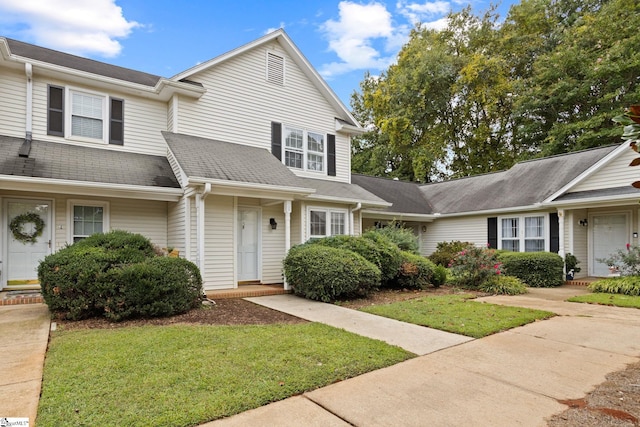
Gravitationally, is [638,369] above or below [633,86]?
below

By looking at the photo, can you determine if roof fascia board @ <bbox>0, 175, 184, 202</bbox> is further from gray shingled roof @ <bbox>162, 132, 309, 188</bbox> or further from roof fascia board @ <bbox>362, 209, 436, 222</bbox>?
roof fascia board @ <bbox>362, 209, 436, 222</bbox>

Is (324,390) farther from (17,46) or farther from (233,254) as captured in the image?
(17,46)

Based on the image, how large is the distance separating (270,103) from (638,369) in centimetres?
1074

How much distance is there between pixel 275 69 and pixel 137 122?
185 inches

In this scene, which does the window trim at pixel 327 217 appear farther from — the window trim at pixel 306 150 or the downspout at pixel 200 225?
the downspout at pixel 200 225

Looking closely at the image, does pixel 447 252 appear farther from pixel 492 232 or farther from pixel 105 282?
pixel 105 282

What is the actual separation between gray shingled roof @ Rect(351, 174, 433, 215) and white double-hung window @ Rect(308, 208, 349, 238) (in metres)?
4.29

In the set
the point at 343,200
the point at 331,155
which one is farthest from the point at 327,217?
the point at 331,155

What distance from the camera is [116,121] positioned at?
1001 cm

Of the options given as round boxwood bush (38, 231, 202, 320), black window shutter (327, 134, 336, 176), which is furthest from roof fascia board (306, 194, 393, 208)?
round boxwood bush (38, 231, 202, 320)

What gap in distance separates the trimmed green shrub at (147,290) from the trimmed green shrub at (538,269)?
1022 centimetres

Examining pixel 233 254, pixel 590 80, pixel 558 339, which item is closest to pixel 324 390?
pixel 558 339

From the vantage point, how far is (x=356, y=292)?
9227 mm

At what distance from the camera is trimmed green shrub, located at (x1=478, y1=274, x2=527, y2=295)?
10.2 m
